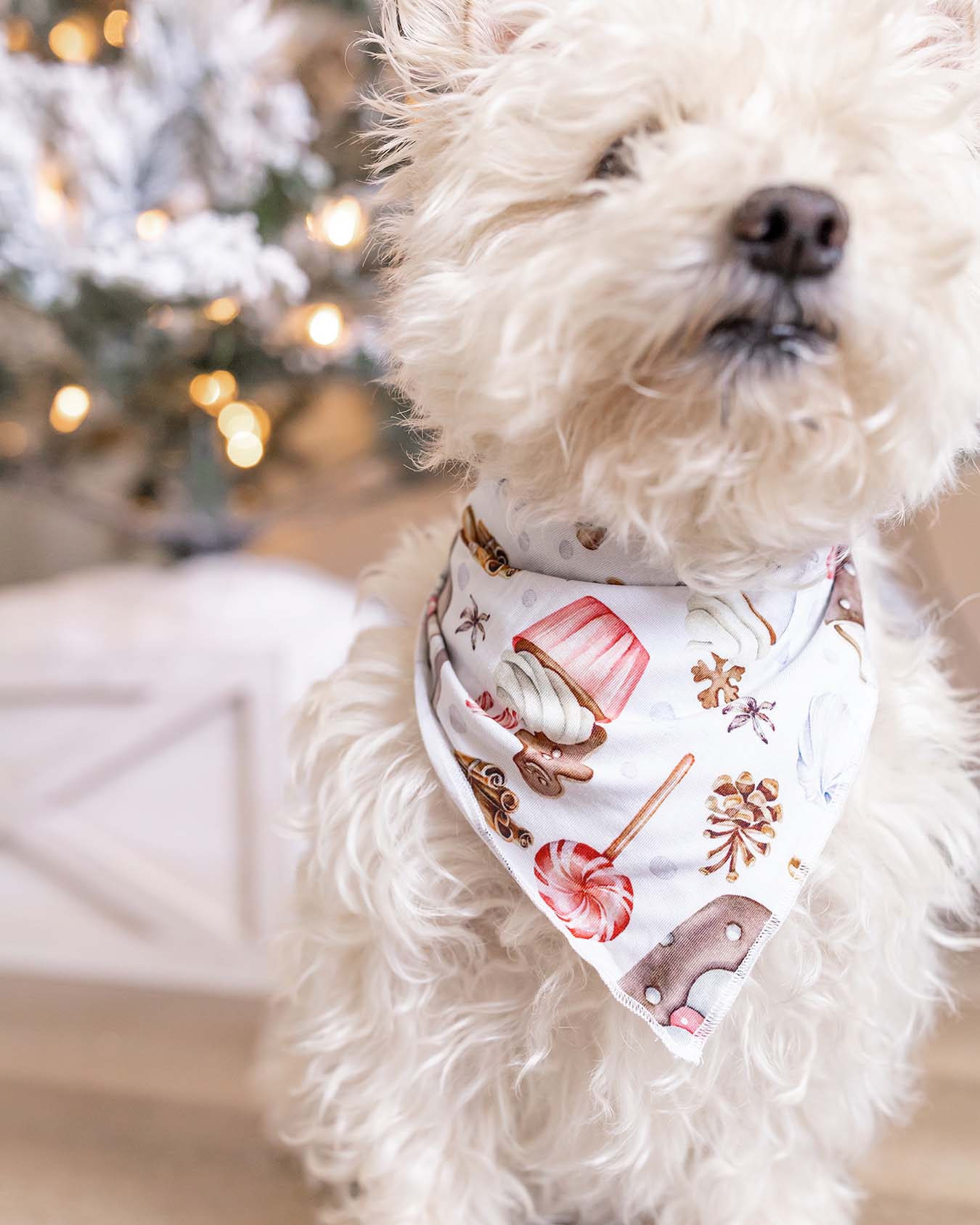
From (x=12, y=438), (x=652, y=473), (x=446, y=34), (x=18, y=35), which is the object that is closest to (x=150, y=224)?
(x=18, y=35)

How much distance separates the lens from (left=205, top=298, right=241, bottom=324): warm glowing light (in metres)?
1.65

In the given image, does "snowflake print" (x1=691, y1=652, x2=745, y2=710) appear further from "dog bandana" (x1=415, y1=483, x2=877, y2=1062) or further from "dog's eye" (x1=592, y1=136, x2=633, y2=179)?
"dog's eye" (x1=592, y1=136, x2=633, y2=179)

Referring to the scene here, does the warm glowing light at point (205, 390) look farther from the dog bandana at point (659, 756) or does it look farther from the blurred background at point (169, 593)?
the dog bandana at point (659, 756)

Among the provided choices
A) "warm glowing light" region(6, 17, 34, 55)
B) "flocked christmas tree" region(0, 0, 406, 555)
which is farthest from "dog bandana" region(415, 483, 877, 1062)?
"warm glowing light" region(6, 17, 34, 55)

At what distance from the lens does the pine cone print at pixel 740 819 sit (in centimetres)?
76

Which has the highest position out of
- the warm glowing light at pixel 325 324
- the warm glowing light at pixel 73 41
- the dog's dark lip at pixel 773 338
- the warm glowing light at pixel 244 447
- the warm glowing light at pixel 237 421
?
the dog's dark lip at pixel 773 338

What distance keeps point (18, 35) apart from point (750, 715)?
1723 mm

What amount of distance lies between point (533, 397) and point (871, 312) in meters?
0.18

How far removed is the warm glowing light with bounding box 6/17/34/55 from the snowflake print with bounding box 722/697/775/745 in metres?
1.68

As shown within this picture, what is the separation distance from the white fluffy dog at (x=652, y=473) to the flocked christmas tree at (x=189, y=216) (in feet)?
2.52

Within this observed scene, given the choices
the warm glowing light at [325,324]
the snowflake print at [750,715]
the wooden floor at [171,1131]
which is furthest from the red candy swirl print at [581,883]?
the warm glowing light at [325,324]

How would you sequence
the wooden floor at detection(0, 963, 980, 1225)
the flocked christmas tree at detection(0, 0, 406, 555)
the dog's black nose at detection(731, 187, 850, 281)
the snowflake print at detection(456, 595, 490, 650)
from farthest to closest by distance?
the flocked christmas tree at detection(0, 0, 406, 555), the wooden floor at detection(0, 963, 980, 1225), the snowflake print at detection(456, 595, 490, 650), the dog's black nose at detection(731, 187, 850, 281)

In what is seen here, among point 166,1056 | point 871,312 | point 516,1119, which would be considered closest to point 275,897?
point 166,1056

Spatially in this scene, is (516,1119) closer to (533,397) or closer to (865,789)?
(865,789)
